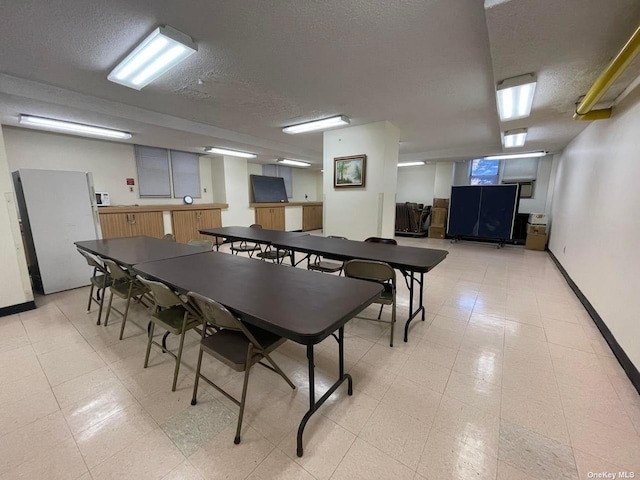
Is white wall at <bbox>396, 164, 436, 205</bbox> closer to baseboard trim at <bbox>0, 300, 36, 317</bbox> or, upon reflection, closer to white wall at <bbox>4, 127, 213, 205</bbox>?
white wall at <bbox>4, 127, 213, 205</bbox>

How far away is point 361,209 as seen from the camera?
15.4 ft

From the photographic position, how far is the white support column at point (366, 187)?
14.3ft

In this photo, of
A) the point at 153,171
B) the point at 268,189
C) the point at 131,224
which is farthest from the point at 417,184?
the point at 131,224

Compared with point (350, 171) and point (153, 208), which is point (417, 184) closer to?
point (350, 171)

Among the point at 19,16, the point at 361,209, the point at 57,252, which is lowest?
the point at 57,252

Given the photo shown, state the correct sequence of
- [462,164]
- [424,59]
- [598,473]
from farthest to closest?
1. [462,164]
2. [424,59]
3. [598,473]

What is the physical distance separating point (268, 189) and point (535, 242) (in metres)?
7.85

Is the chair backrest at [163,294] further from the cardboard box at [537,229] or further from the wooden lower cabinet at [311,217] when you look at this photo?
the cardboard box at [537,229]

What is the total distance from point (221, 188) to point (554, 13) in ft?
23.2

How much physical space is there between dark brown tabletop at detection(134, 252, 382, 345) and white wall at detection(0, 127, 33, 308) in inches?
85.5

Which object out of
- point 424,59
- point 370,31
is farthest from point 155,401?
point 424,59

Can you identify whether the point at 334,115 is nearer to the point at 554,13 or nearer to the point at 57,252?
the point at 554,13

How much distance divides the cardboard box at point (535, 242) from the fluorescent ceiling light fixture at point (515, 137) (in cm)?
268

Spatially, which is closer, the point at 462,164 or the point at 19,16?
the point at 19,16
